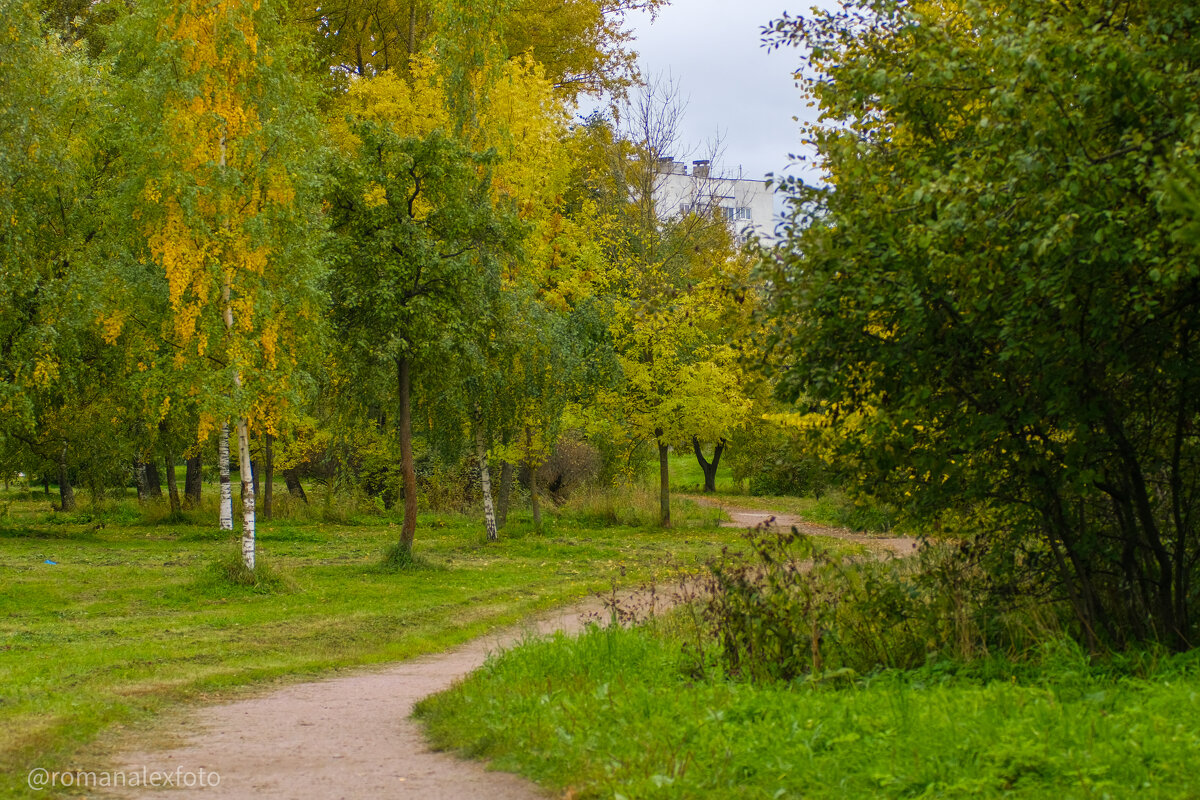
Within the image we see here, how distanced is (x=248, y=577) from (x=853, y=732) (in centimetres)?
1315

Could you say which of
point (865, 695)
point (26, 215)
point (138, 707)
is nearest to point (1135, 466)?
point (865, 695)

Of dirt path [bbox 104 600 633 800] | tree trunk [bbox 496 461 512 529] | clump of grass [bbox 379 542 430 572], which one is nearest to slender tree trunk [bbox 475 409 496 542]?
clump of grass [bbox 379 542 430 572]

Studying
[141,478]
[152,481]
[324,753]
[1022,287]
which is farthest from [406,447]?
[152,481]

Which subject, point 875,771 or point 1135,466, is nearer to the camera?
point 875,771

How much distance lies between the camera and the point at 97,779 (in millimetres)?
6574

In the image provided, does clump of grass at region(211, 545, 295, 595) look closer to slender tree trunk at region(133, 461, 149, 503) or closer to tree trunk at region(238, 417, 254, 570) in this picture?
tree trunk at region(238, 417, 254, 570)

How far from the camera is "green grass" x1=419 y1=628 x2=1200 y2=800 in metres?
4.95

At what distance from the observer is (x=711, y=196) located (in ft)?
126

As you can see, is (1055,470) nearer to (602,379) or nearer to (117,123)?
(117,123)

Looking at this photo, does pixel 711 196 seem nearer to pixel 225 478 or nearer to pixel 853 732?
pixel 225 478

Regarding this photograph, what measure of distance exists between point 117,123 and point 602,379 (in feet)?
41.1

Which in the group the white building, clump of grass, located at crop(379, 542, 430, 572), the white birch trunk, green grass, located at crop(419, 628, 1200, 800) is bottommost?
clump of grass, located at crop(379, 542, 430, 572)

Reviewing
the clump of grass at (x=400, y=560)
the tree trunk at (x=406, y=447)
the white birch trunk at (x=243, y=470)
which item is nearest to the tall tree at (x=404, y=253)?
the tree trunk at (x=406, y=447)

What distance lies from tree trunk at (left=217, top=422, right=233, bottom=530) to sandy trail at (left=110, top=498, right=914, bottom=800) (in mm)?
9779
